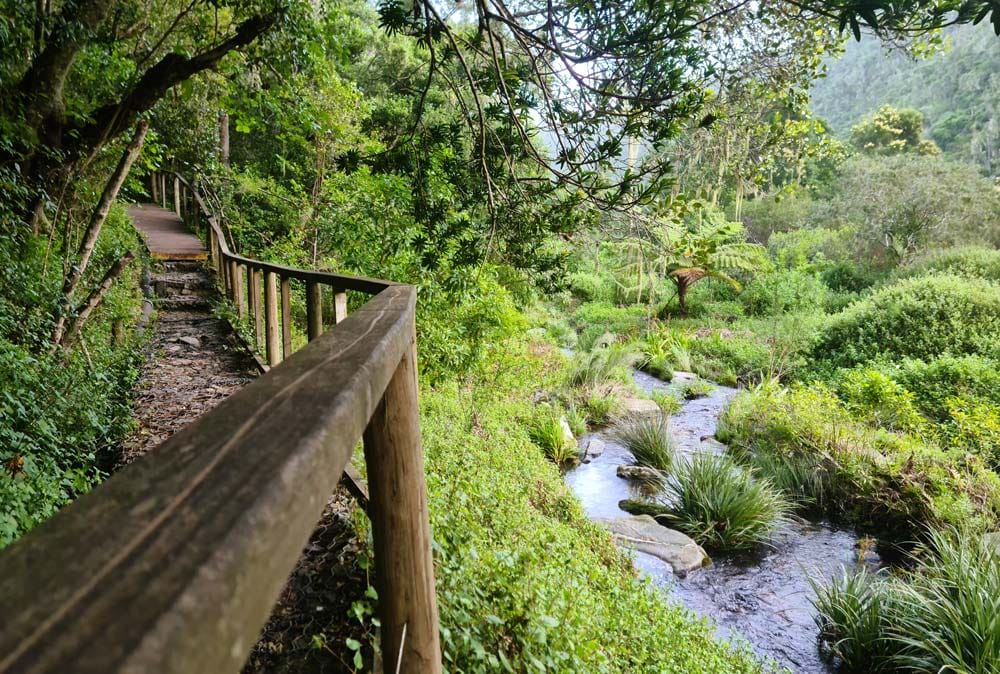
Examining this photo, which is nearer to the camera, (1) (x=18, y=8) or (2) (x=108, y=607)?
(2) (x=108, y=607)

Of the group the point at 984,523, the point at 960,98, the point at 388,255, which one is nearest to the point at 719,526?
the point at 984,523

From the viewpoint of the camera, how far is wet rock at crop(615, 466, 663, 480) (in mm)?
7869

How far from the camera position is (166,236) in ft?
39.9

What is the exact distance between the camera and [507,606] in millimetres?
2680

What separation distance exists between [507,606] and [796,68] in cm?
373

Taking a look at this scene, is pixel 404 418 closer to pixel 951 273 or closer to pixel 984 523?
pixel 984 523

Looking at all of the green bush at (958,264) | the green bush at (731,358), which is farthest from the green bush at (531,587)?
the green bush at (958,264)

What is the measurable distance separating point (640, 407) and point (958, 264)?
1010 cm

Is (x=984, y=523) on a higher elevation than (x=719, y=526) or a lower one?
higher

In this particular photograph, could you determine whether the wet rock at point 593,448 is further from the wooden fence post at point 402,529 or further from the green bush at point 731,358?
the wooden fence post at point 402,529

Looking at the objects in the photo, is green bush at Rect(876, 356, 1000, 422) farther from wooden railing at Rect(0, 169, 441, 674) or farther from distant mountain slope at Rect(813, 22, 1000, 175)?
distant mountain slope at Rect(813, 22, 1000, 175)

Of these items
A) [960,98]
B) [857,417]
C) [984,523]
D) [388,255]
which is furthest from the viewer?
[960,98]

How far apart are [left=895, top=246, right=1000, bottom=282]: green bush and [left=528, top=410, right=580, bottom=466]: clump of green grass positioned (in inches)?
431

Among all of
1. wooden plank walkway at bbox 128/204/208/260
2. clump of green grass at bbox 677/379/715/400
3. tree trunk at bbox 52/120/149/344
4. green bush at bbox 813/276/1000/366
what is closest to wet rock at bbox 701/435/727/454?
clump of green grass at bbox 677/379/715/400
